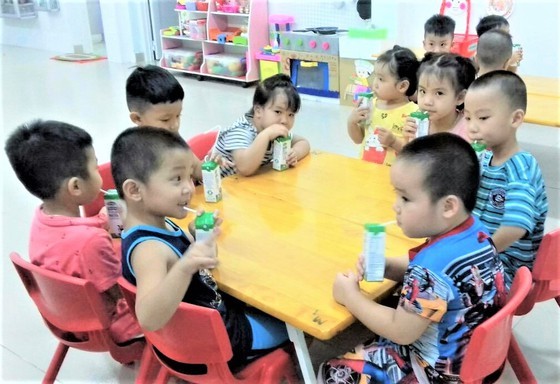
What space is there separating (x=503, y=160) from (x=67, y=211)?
1.38 meters

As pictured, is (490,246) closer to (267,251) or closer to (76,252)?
(267,251)

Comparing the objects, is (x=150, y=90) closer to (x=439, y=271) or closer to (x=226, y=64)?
(x=439, y=271)

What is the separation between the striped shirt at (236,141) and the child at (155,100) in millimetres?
135

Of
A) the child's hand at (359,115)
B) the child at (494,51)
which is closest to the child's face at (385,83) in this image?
the child's hand at (359,115)

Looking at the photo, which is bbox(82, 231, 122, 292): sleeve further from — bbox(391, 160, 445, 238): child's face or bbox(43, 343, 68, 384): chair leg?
bbox(391, 160, 445, 238): child's face

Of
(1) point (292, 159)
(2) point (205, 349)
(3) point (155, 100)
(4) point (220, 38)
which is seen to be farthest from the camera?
(4) point (220, 38)

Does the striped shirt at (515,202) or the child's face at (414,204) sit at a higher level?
the child's face at (414,204)

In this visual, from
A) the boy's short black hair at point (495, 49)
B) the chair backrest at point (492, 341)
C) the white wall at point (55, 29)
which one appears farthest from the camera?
the white wall at point (55, 29)

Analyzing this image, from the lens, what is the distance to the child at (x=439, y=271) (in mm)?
1224

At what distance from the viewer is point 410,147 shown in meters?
1.29

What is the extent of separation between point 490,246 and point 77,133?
1.27m

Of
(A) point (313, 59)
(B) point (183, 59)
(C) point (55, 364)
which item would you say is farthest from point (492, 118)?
(B) point (183, 59)

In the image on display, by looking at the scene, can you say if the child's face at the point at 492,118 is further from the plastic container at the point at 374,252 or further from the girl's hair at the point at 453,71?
the plastic container at the point at 374,252

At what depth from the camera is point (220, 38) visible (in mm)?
6445
